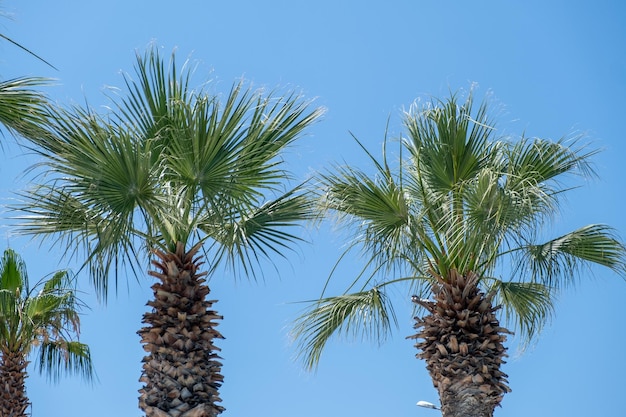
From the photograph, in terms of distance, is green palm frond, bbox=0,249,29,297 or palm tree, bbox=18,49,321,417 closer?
palm tree, bbox=18,49,321,417

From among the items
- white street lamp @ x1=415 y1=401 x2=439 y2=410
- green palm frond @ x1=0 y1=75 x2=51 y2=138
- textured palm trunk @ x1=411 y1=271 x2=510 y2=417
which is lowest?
textured palm trunk @ x1=411 y1=271 x2=510 y2=417

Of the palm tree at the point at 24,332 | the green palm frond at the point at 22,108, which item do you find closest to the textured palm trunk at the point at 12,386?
the palm tree at the point at 24,332

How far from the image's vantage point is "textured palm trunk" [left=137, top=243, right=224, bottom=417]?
8.67 meters

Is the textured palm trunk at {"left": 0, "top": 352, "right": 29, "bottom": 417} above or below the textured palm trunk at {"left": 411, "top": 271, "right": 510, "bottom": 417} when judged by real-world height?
above

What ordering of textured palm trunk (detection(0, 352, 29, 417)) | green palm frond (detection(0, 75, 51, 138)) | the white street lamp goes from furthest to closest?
the white street lamp
textured palm trunk (detection(0, 352, 29, 417))
green palm frond (detection(0, 75, 51, 138))

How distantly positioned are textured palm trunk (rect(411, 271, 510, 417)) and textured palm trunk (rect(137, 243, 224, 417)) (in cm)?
248

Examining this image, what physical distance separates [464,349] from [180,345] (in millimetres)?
3055

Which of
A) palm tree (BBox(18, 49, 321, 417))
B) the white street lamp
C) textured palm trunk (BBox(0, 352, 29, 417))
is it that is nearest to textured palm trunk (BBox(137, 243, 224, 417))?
palm tree (BBox(18, 49, 321, 417))

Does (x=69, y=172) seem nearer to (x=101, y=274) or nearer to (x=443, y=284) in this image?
(x=101, y=274)

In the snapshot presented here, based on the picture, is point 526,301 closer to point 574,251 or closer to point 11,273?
point 574,251

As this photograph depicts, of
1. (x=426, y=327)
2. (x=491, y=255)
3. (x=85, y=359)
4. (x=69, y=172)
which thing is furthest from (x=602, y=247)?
(x=85, y=359)

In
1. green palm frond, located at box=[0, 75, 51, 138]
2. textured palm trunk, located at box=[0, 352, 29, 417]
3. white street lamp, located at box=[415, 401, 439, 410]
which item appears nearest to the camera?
green palm frond, located at box=[0, 75, 51, 138]

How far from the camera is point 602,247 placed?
1030cm

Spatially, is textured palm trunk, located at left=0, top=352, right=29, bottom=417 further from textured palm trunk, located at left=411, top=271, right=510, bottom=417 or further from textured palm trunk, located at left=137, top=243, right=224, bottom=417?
textured palm trunk, located at left=411, top=271, right=510, bottom=417
